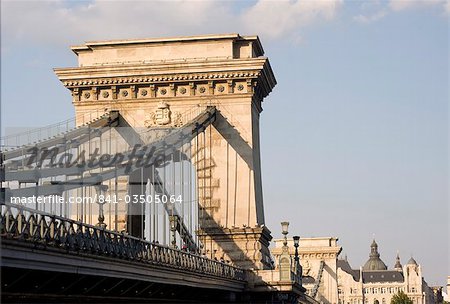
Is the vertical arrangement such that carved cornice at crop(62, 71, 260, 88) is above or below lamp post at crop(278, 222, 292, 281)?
above

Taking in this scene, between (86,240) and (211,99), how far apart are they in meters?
37.2

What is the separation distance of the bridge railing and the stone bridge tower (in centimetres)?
1147

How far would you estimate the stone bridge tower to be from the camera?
77750mm

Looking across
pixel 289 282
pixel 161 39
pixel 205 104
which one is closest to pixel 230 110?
pixel 205 104

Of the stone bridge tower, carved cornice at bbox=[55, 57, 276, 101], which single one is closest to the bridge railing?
the stone bridge tower

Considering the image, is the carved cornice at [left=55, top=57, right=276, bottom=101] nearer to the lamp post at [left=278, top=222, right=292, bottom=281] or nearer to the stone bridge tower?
the stone bridge tower

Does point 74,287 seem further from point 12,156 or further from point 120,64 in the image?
point 120,64

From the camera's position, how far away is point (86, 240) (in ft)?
139

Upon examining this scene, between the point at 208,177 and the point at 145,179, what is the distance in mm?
4390

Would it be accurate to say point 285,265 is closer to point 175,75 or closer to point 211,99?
point 211,99

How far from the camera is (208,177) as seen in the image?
7888cm

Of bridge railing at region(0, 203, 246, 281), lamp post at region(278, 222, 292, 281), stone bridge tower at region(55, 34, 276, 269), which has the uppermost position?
stone bridge tower at region(55, 34, 276, 269)

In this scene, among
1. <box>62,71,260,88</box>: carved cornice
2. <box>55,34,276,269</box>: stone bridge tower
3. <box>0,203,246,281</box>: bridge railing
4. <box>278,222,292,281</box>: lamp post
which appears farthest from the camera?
<box>62,71,260,88</box>: carved cornice

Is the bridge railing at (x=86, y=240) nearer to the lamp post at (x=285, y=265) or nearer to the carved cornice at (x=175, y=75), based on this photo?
the lamp post at (x=285, y=265)
